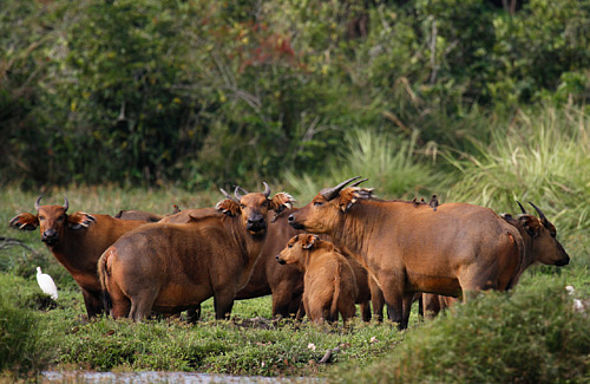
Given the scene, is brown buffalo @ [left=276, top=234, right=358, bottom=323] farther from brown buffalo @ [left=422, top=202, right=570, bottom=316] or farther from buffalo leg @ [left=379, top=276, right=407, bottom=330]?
brown buffalo @ [left=422, top=202, right=570, bottom=316]

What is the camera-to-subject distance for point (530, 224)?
10555 mm

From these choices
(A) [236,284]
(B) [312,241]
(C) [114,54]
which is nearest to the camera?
(A) [236,284]

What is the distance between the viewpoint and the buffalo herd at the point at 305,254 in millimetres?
8844

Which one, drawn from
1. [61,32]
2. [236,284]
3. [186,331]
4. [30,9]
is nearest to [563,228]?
[236,284]

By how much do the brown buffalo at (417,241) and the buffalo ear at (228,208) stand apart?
68 centimetres

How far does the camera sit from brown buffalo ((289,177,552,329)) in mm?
8609

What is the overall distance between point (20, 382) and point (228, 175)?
14609 millimetres

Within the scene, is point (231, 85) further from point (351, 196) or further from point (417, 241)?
point (417, 241)

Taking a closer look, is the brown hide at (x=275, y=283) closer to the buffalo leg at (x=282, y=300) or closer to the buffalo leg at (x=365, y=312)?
the buffalo leg at (x=282, y=300)

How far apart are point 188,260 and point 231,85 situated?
42.2 feet

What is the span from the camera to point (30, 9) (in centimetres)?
2341

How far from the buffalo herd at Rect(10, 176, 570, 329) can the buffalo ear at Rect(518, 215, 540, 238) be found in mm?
15

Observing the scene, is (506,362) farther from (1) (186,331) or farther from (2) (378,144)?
(2) (378,144)

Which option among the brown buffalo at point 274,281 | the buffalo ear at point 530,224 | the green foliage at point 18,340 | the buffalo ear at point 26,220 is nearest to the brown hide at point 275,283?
the brown buffalo at point 274,281
